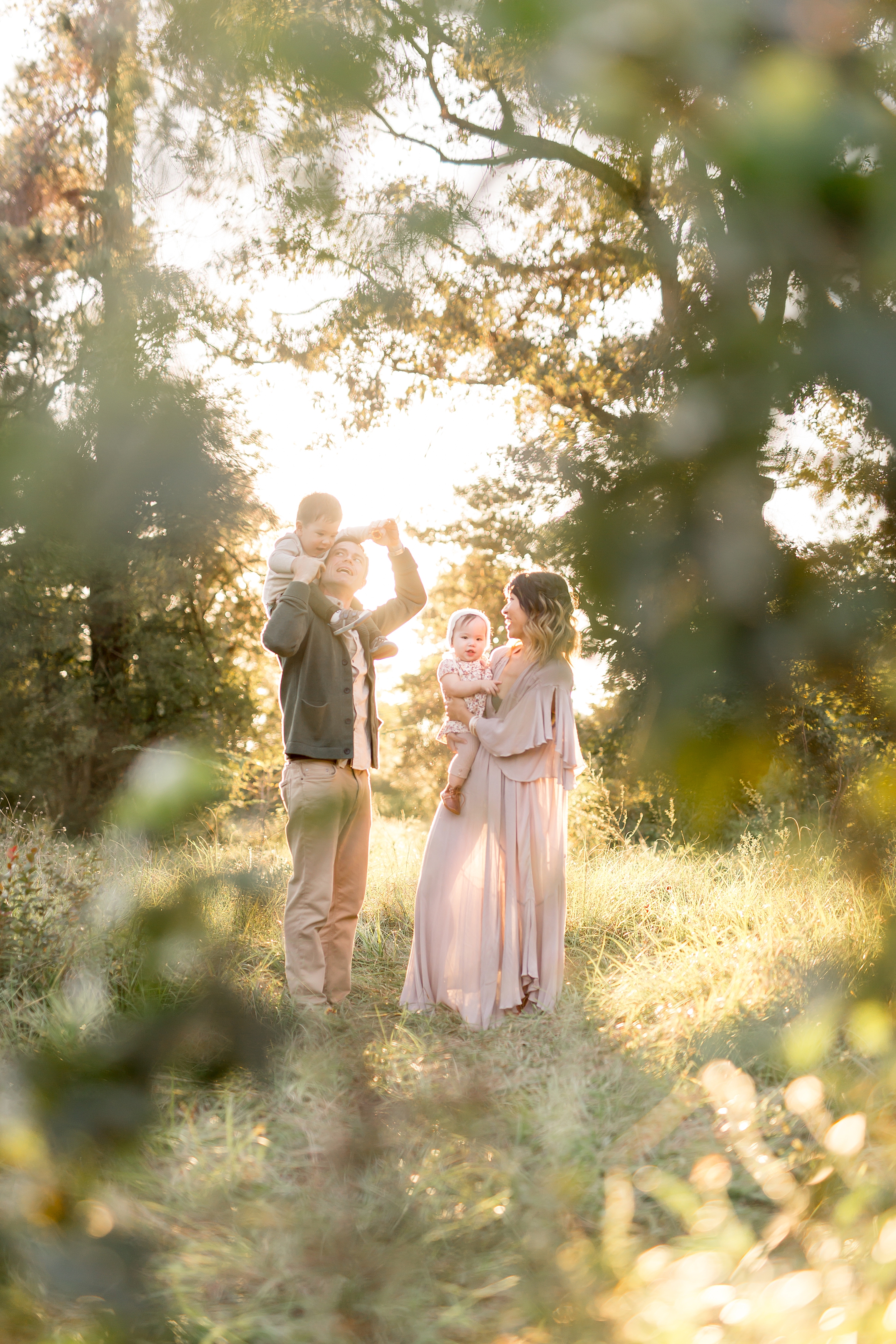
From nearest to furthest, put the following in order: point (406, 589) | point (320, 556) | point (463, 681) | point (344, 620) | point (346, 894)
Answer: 1. point (406, 589)
2. point (320, 556)
3. point (344, 620)
4. point (346, 894)
5. point (463, 681)

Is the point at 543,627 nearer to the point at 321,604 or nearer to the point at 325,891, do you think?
the point at 321,604

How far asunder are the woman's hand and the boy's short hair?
2.01m

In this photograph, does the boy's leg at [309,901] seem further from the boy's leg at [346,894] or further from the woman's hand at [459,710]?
the woman's hand at [459,710]

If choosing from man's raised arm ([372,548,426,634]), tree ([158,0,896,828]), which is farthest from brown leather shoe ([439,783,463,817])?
tree ([158,0,896,828])

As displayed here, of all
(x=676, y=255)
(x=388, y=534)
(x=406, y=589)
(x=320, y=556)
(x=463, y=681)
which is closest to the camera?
(x=676, y=255)

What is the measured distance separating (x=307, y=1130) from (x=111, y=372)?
1.99ft

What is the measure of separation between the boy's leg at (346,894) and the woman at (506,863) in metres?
0.27

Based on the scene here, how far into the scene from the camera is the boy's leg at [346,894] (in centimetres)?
331

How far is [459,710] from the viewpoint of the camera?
3.51 m

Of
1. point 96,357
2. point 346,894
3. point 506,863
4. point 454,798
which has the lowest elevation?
point 346,894

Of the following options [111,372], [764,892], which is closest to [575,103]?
[111,372]

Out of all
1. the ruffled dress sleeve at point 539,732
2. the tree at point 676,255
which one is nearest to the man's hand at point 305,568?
the ruffled dress sleeve at point 539,732

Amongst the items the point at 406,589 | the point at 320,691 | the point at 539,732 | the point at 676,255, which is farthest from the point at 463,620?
the point at 676,255

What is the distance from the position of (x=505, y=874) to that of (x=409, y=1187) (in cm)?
283
